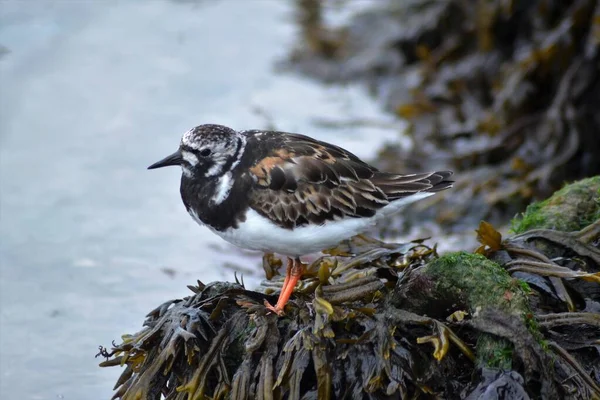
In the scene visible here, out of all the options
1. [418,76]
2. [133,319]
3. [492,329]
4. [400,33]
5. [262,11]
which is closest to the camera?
[492,329]

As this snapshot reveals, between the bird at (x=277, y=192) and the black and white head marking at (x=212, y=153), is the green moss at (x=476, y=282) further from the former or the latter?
the black and white head marking at (x=212, y=153)

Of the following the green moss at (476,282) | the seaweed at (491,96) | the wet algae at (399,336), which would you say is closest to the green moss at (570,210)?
the wet algae at (399,336)

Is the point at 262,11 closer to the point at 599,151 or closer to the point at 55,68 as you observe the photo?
the point at 55,68

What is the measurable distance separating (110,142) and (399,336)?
462 cm

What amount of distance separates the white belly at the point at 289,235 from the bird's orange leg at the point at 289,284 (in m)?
0.05

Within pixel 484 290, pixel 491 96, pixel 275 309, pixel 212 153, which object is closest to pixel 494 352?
pixel 484 290

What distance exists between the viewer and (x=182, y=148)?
12.5 ft

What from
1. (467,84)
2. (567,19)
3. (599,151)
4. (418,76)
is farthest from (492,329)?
(418,76)

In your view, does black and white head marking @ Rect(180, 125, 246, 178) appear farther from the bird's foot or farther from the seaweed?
the seaweed

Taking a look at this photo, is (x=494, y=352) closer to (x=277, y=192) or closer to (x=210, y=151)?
(x=277, y=192)

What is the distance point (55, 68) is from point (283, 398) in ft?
18.6

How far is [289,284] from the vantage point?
143 inches

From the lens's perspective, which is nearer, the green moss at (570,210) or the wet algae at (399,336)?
the wet algae at (399,336)

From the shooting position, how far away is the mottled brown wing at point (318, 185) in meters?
3.70
